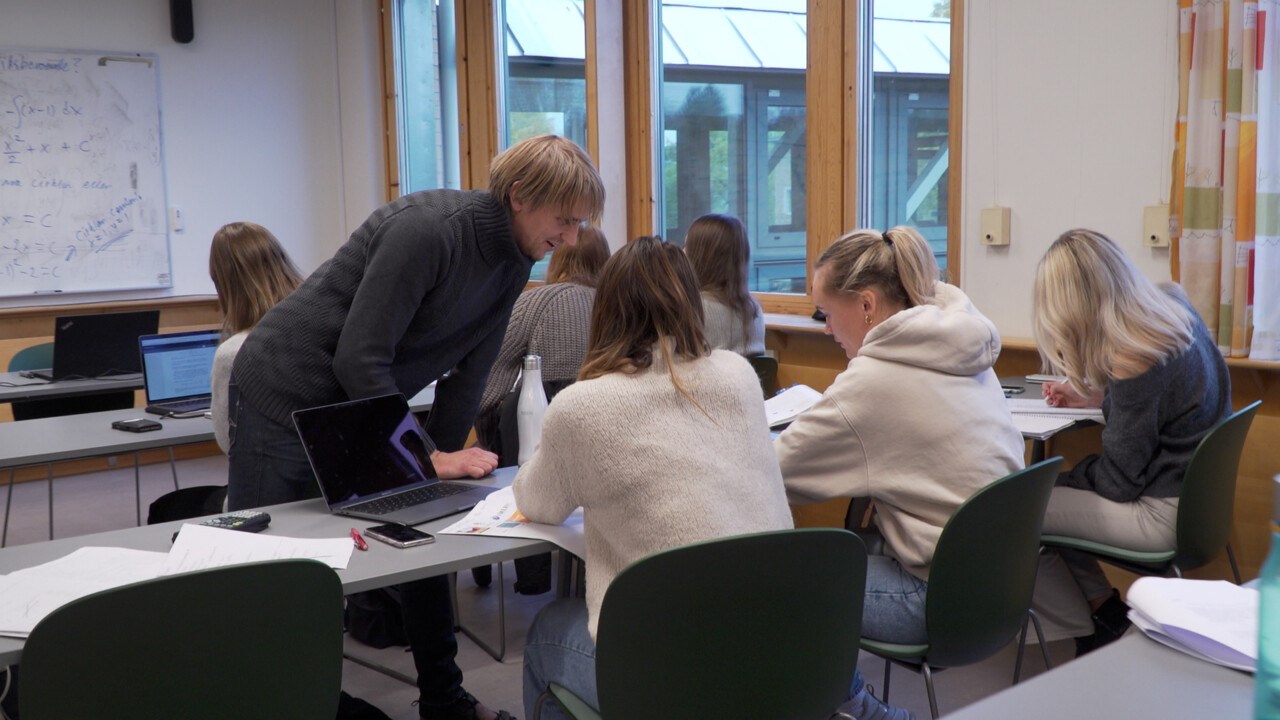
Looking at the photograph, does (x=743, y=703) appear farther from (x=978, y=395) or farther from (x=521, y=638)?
(x=521, y=638)

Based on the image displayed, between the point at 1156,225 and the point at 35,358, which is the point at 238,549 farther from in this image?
the point at 35,358

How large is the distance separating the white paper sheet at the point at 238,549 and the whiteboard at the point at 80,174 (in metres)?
4.54

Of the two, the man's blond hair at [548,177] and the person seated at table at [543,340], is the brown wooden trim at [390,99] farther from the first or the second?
the man's blond hair at [548,177]

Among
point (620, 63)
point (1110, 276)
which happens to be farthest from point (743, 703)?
point (620, 63)

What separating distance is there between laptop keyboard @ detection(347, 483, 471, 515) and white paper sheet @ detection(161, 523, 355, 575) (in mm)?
160

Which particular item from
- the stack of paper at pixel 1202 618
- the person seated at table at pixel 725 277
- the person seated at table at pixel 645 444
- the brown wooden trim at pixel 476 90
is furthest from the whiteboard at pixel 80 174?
the stack of paper at pixel 1202 618

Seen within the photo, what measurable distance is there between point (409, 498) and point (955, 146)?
242 cm

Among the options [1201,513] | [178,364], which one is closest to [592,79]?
[178,364]

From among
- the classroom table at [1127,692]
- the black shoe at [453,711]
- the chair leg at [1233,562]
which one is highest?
the classroom table at [1127,692]

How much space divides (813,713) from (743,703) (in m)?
0.14

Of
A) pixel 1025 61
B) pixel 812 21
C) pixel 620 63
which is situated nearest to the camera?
pixel 1025 61

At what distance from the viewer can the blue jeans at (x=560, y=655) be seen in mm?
1714

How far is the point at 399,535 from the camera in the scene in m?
1.86

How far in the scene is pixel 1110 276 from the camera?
2.46 metres
